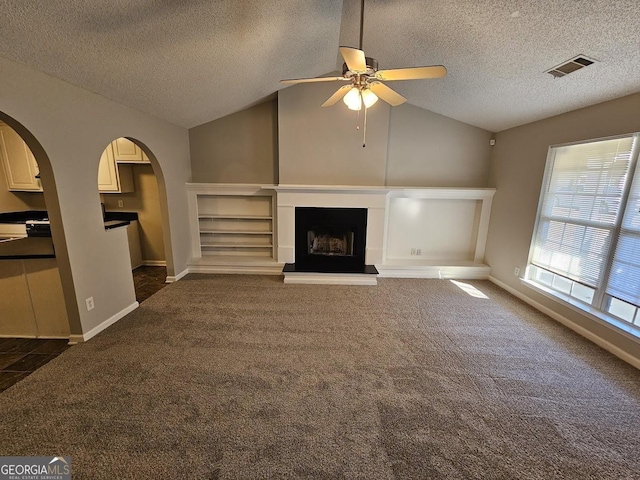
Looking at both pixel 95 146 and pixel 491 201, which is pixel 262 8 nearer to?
pixel 95 146

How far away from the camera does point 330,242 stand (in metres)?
4.65

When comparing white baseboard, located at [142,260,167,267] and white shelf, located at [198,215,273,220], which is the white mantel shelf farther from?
white baseboard, located at [142,260,167,267]

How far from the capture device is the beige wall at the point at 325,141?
410 cm

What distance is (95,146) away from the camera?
2.54m

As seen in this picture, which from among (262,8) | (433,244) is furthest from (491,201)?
(262,8)

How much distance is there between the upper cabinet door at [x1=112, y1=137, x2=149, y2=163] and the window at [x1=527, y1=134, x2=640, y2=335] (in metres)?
5.52

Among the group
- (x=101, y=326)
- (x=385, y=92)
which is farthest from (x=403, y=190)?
(x=101, y=326)

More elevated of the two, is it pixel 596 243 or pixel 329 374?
pixel 596 243

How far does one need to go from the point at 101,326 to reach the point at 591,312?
494cm

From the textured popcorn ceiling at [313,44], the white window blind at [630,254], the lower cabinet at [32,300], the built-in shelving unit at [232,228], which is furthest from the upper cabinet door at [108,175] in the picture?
the white window blind at [630,254]

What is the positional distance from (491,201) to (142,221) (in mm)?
5841

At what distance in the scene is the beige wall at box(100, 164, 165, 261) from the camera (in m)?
4.43

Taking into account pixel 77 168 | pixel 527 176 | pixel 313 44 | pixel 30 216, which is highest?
pixel 313 44

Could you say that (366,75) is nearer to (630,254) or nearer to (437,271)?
(630,254)
